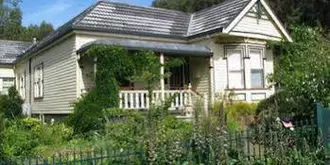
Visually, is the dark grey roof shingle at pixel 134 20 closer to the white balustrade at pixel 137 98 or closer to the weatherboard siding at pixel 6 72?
the white balustrade at pixel 137 98

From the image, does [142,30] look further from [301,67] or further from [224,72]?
[301,67]

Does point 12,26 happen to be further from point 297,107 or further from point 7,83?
point 297,107

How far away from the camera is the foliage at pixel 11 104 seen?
1182 inches

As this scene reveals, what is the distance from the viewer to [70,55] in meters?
23.0

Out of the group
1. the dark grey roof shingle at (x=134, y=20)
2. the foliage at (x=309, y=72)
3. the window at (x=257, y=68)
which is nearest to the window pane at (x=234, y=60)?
the window at (x=257, y=68)

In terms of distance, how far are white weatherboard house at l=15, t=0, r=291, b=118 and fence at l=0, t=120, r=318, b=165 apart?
12095 mm

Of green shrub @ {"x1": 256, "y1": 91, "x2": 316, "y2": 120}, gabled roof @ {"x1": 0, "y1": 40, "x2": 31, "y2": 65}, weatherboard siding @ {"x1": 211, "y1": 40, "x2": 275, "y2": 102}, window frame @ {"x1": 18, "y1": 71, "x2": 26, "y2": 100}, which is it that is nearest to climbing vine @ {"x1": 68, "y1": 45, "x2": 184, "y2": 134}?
weatherboard siding @ {"x1": 211, "y1": 40, "x2": 275, "y2": 102}

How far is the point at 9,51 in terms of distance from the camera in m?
40.1

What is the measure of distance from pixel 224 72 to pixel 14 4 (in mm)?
33869

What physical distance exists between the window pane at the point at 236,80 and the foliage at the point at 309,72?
10.2 m

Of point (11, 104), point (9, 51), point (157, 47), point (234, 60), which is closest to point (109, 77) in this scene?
point (157, 47)

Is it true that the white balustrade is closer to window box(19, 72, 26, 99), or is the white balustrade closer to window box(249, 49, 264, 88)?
window box(249, 49, 264, 88)

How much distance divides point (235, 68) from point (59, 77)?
908 cm

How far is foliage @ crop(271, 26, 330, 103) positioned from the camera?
36.8 ft
